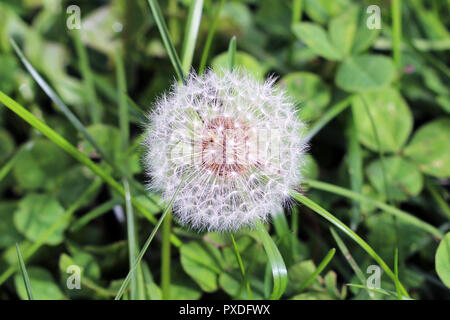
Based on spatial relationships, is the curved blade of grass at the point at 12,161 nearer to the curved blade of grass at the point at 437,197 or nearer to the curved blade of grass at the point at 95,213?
the curved blade of grass at the point at 95,213

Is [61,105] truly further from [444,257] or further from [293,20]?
[444,257]

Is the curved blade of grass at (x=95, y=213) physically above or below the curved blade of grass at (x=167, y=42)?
below

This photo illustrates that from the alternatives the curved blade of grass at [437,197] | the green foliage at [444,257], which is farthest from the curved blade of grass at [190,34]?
the curved blade of grass at [437,197]

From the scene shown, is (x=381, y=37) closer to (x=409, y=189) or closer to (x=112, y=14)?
(x=409, y=189)

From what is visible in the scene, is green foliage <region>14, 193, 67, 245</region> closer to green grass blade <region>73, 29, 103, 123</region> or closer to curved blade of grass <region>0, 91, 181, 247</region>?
curved blade of grass <region>0, 91, 181, 247</region>

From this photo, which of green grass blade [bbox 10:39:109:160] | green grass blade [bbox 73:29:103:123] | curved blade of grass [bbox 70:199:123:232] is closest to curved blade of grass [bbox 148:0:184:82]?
green grass blade [bbox 10:39:109:160]
